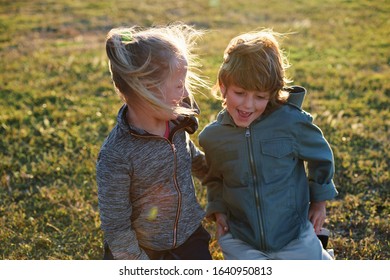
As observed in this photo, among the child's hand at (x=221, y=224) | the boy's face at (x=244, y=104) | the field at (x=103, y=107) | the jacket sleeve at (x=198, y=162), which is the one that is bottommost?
the field at (x=103, y=107)

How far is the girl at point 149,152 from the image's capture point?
2896 mm

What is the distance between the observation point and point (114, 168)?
9.71 ft

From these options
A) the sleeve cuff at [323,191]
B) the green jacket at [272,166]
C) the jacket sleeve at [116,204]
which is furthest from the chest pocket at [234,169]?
the jacket sleeve at [116,204]

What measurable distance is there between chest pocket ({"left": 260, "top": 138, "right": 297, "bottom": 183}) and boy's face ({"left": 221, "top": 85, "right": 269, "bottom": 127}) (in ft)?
→ 0.58

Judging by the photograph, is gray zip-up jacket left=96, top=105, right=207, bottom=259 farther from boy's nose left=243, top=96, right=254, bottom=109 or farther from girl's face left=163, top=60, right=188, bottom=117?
boy's nose left=243, top=96, right=254, bottom=109

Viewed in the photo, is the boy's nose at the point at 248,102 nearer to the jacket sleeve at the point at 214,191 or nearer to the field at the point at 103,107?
the jacket sleeve at the point at 214,191

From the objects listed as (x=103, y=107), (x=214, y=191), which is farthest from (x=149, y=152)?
(x=103, y=107)

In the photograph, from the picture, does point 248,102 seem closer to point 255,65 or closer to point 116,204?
point 255,65

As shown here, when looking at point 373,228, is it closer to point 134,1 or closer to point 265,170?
point 265,170

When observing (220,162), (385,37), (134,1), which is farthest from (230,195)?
(134,1)

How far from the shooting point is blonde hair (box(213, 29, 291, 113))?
3.18 m

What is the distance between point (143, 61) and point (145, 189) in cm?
76

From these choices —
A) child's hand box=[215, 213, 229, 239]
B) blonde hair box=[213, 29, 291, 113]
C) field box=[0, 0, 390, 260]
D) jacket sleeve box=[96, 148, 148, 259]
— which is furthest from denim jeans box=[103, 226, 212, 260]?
blonde hair box=[213, 29, 291, 113]

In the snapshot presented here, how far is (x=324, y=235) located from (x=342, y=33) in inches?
281
